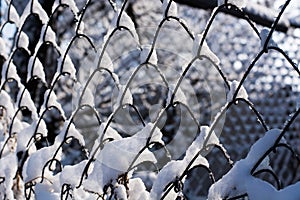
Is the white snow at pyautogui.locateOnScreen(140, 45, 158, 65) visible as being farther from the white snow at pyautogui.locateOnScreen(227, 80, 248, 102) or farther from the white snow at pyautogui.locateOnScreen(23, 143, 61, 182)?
the white snow at pyautogui.locateOnScreen(23, 143, 61, 182)

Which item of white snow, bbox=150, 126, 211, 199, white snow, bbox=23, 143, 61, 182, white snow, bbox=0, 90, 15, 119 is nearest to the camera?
white snow, bbox=150, 126, 211, 199

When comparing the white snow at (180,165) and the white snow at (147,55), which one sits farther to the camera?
the white snow at (147,55)

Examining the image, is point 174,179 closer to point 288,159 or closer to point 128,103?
point 128,103

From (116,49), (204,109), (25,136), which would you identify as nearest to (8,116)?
(25,136)

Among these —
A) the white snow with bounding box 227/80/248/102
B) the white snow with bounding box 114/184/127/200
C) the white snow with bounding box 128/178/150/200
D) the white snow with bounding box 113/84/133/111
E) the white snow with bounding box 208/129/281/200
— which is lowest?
the white snow with bounding box 128/178/150/200

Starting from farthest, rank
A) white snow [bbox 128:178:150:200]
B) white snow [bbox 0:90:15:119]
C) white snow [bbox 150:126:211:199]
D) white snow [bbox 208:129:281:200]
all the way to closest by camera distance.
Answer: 1. white snow [bbox 0:90:15:119]
2. white snow [bbox 128:178:150:200]
3. white snow [bbox 150:126:211:199]
4. white snow [bbox 208:129:281:200]

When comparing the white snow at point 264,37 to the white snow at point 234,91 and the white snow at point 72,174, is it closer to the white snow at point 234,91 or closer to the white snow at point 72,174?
the white snow at point 234,91

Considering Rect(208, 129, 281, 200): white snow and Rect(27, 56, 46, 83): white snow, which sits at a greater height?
Rect(27, 56, 46, 83): white snow

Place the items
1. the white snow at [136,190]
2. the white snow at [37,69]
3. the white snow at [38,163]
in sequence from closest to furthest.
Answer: the white snow at [136,190] → the white snow at [38,163] → the white snow at [37,69]

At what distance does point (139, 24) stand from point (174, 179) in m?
4.03

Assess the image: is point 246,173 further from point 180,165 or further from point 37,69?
point 37,69

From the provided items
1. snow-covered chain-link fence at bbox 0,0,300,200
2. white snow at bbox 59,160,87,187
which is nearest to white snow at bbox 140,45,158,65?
snow-covered chain-link fence at bbox 0,0,300,200

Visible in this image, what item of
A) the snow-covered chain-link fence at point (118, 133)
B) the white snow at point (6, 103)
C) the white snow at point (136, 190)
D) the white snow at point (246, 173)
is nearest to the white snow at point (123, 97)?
the snow-covered chain-link fence at point (118, 133)

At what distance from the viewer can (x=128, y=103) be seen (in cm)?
87
